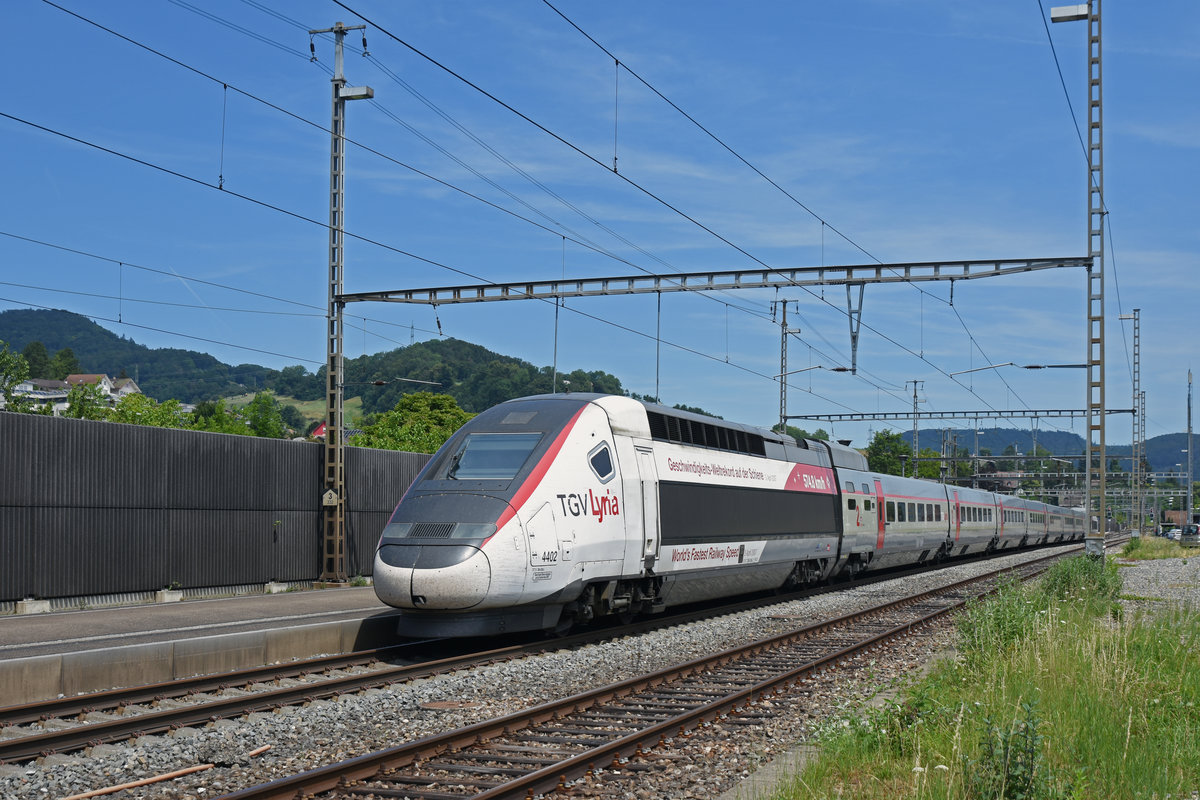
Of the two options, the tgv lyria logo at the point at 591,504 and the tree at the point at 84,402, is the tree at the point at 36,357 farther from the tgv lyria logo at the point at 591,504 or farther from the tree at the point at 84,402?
the tgv lyria logo at the point at 591,504

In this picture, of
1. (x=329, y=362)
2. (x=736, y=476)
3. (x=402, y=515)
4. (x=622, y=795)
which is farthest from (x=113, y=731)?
(x=329, y=362)

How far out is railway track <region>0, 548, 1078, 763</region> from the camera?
8797mm

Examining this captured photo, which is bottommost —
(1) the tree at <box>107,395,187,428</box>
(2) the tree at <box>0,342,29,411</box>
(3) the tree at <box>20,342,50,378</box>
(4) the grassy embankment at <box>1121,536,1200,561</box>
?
(4) the grassy embankment at <box>1121,536,1200,561</box>

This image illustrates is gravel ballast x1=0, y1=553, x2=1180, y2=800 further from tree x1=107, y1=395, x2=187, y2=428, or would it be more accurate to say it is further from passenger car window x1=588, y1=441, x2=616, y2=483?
tree x1=107, y1=395, x2=187, y2=428

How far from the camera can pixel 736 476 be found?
67.8ft

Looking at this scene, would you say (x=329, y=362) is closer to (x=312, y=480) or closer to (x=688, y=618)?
(x=312, y=480)

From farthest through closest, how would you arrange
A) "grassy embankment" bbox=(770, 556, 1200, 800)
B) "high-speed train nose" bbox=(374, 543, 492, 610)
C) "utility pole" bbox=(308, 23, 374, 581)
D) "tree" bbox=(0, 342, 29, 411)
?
1. "tree" bbox=(0, 342, 29, 411)
2. "utility pole" bbox=(308, 23, 374, 581)
3. "high-speed train nose" bbox=(374, 543, 492, 610)
4. "grassy embankment" bbox=(770, 556, 1200, 800)

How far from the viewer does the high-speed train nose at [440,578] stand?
13.2 meters

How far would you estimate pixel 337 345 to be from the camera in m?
24.8

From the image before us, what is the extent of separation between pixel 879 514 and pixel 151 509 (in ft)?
61.1

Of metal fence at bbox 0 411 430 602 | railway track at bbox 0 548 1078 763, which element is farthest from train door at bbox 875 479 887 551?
railway track at bbox 0 548 1078 763

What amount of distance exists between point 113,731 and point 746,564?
1376cm

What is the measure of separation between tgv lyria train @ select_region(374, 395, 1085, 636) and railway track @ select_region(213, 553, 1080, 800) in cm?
236

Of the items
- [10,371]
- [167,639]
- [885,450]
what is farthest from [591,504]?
[885,450]
